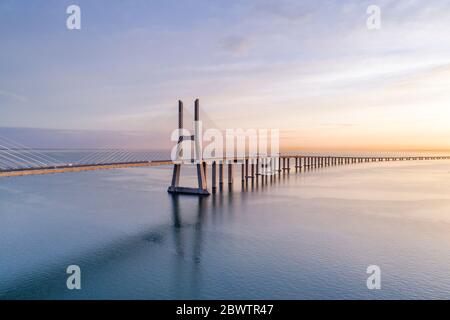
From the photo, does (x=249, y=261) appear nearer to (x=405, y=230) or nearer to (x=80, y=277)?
(x=80, y=277)

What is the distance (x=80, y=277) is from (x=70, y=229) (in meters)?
10.7

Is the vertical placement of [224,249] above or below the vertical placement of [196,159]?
below

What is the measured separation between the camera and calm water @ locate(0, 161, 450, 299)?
43.2ft

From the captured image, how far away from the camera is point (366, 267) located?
15.6 metres

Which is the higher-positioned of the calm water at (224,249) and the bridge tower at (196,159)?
the bridge tower at (196,159)

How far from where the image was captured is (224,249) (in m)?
18.5

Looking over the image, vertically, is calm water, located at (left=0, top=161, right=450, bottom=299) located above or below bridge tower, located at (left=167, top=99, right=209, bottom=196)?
below

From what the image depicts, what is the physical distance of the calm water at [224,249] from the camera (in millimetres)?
13180

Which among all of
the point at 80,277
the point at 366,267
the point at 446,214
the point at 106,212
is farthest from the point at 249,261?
the point at 446,214

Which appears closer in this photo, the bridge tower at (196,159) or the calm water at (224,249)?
the calm water at (224,249)

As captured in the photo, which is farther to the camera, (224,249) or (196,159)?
(196,159)

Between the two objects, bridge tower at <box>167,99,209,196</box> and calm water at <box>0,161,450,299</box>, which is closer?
calm water at <box>0,161,450,299</box>
